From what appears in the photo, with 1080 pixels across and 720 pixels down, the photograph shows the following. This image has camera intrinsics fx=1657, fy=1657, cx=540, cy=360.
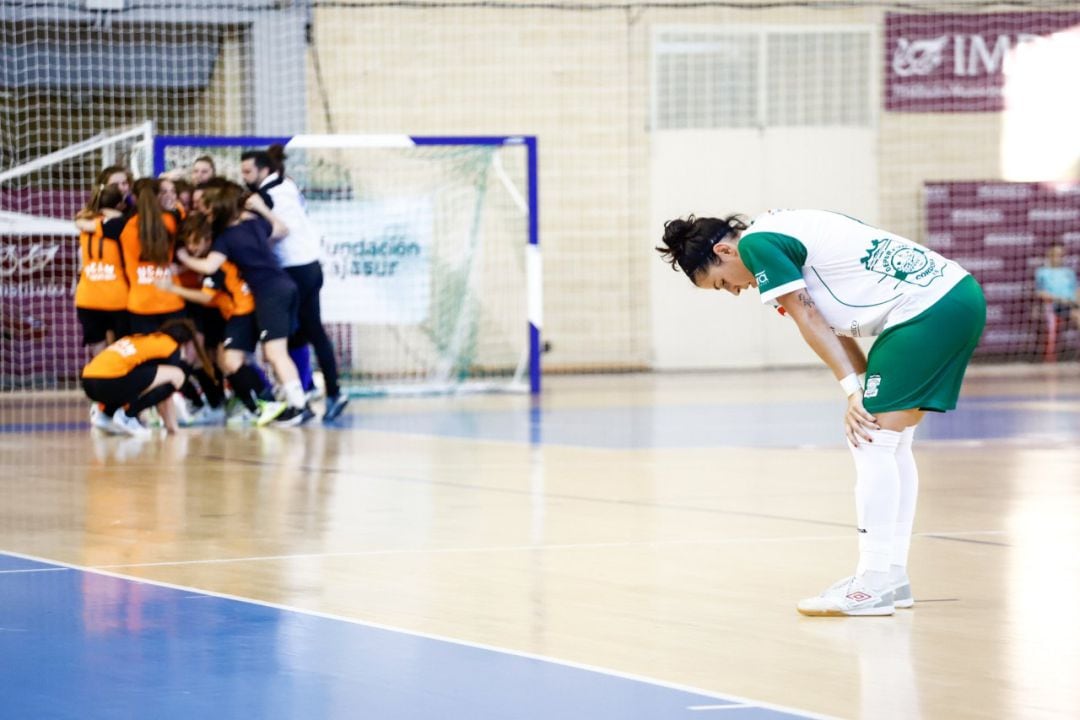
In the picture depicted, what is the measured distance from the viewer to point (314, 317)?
11.9 m

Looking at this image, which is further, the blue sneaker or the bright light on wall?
the bright light on wall

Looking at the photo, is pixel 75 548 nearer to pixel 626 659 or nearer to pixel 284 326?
pixel 626 659

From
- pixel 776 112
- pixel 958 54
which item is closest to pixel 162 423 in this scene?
pixel 776 112

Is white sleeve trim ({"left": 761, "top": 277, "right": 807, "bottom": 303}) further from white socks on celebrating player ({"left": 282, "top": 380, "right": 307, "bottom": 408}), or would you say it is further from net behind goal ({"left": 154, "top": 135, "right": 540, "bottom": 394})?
net behind goal ({"left": 154, "top": 135, "right": 540, "bottom": 394})

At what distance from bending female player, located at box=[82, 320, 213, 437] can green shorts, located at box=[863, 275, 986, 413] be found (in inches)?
264

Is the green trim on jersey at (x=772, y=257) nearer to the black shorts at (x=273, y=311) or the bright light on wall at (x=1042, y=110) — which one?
the black shorts at (x=273, y=311)

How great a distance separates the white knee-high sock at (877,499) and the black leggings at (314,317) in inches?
298

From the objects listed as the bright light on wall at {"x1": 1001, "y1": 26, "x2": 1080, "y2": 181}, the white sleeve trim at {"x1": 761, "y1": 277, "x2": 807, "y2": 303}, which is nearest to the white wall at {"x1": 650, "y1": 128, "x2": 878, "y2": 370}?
Result: the bright light on wall at {"x1": 1001, "y1": 26, "x2": 1080, "y2": 181}

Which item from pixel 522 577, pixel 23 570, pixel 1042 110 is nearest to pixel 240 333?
pixel 23 570

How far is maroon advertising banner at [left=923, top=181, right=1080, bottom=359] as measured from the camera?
19391 mm

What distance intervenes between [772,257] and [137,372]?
21.9ft

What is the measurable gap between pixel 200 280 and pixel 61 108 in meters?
7.81

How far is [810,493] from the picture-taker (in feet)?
→ 24.8

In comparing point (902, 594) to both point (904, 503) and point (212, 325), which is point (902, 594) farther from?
point (212, 325)
